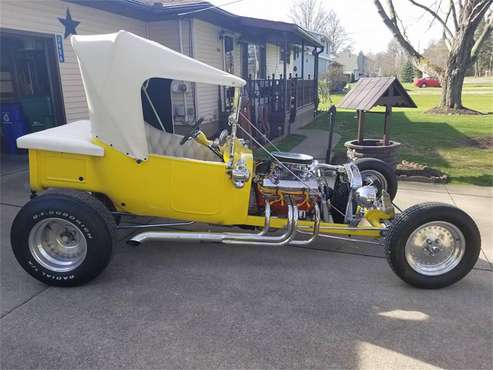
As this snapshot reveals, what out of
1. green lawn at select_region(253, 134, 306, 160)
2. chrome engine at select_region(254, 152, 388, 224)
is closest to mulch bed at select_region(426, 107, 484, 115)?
green lawn at select_region(253, 134, 306, 160)

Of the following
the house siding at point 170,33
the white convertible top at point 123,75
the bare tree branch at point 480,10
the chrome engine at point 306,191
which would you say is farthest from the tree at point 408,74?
the white convertible top at point 123,75

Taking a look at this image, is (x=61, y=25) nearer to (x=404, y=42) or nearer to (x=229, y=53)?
(x=229, y=53)

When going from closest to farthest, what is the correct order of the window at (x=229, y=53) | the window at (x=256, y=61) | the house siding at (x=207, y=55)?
the house siding at (x=207, y=55) → the window at (x=229, y=53) → the window at (x=256, y=61)

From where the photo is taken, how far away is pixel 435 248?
3.68 meters

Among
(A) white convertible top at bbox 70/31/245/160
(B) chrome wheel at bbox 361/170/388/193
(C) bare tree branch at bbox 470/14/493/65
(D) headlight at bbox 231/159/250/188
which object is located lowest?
(B) chrome wheel at bbox 361/170/388/193

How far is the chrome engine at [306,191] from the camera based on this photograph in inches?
164

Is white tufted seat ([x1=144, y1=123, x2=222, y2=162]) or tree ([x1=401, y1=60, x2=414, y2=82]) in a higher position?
tree ([x1=401, y1=60, x2=414, y2=82])

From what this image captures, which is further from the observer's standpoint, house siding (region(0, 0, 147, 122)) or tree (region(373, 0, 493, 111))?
tree (region(373, 0, 493, 111))

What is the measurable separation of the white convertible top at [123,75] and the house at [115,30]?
2.50 ft

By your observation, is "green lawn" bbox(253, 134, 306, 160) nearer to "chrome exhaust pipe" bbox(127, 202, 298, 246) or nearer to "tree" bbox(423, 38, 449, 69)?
"chrome exhaust pipe" bbox(127, 202, 298, 246)

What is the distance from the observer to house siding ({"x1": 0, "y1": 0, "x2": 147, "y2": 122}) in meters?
7.43

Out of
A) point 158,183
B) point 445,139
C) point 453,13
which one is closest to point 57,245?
point 158,183

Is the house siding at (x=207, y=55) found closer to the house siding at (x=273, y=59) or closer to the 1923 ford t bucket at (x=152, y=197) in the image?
the house siding at (x=273, y=59)

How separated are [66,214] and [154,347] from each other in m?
1.43
